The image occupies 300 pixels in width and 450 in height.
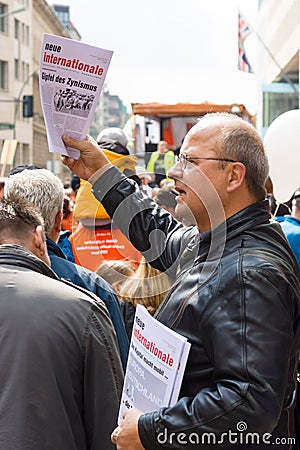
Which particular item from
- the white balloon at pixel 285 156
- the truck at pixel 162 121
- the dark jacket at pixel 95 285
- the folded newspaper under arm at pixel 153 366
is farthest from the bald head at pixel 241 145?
the truck at pixel 162 121

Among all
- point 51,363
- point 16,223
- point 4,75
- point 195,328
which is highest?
point 4,75

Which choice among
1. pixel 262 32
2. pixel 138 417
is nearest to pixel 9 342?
pixel 138 417

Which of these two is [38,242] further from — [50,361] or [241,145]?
[241,145]

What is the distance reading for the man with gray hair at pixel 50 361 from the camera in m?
2.68

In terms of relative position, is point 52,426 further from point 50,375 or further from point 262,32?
point 262,32

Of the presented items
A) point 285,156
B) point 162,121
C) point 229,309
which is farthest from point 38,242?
point 162,121

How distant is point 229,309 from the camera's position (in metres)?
2.46

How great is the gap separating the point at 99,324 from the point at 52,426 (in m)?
0.37

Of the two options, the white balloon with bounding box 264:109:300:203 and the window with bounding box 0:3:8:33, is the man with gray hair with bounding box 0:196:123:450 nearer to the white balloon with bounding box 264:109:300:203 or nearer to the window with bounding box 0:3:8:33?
the white balloon with bounding box 264:109:300:203

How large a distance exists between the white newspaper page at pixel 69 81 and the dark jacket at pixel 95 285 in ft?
3.15

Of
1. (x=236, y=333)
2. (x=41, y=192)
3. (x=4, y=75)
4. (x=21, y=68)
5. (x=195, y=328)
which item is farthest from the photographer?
(x=21, y=68)

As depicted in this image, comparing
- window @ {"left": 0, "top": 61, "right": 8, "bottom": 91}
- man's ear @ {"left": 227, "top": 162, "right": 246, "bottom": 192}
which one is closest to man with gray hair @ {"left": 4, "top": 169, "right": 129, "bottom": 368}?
man's ear @ {"left": 227, "top": 162, "right": 246, "bottom": 192}

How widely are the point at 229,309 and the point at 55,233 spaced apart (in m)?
1.72

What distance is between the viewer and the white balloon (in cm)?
555
